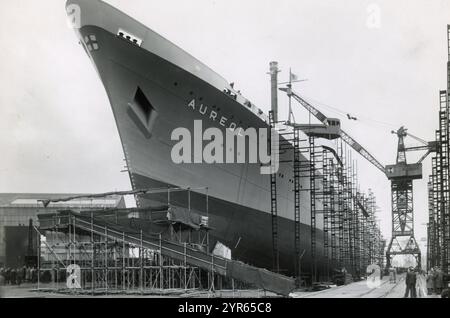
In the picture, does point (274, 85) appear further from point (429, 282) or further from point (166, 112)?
point (429, 282)

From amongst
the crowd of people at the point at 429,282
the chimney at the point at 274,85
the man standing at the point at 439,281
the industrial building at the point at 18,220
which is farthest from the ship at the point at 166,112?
the industrial building at the point at 18,220

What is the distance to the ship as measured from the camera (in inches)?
599

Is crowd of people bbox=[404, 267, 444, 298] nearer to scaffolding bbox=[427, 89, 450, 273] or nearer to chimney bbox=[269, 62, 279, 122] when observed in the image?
scaffolding bbox=[427, 89, 450, 273]

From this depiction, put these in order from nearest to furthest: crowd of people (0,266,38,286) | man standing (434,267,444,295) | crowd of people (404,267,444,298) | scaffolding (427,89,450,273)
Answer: crowd of people (404,267,444,298) < man standing (434,267,444,295) < scaffolding (427,89,450,273) < crowd of people (0,266,38,286)

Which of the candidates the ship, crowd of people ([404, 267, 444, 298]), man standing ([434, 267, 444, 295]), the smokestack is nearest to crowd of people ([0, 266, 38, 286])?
the ship

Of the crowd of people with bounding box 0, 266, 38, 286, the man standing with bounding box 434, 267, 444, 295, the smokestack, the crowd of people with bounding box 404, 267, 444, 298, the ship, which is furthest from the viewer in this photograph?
the smokestack

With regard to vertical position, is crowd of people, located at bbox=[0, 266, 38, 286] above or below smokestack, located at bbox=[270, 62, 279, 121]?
below

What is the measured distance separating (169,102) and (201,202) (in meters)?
3.65

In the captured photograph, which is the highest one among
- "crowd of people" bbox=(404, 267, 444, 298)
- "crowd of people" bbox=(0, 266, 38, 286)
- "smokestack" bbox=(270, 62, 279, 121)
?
"smokestack" bbox=(270, 62, 279, 121)

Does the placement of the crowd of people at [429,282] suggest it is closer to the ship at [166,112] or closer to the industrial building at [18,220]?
the ship at [166,112]

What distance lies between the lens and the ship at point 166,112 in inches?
599
